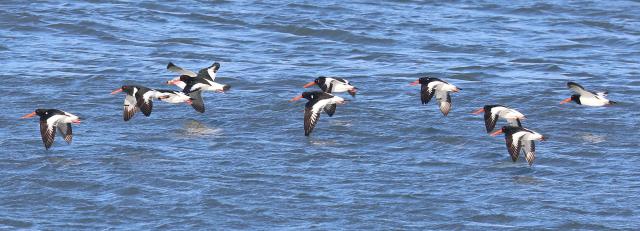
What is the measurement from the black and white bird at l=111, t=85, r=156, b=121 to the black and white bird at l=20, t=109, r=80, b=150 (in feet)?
4.01

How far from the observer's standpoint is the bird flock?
53.5 feet

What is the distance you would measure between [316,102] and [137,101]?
251 cm

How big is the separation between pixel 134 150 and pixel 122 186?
1.83 metres

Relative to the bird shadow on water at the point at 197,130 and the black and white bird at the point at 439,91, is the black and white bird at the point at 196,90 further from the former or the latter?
the black and white bird at the point at 439,91

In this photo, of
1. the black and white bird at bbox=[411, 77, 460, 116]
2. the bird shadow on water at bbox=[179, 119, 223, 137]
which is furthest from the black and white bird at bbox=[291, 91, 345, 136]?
the black and white bird at bbox=[411, 77, 460, 116]

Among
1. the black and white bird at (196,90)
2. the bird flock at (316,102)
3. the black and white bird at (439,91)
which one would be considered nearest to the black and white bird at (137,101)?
the bird flock at (316,102)

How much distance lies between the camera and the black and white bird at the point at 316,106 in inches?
696

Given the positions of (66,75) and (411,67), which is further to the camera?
(411,67)

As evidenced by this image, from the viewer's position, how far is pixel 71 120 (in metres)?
17.0

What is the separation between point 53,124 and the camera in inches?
656

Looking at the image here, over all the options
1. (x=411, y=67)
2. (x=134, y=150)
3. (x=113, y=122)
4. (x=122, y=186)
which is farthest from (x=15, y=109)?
(x=411, y=67)

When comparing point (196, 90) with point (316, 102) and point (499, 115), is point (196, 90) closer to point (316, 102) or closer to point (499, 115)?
point (316, 102)

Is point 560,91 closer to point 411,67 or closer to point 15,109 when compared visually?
point 411,67

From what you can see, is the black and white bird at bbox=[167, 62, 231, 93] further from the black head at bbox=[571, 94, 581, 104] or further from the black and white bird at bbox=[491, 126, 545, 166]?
the black head at bbox=[571, 94, 581, 104]
